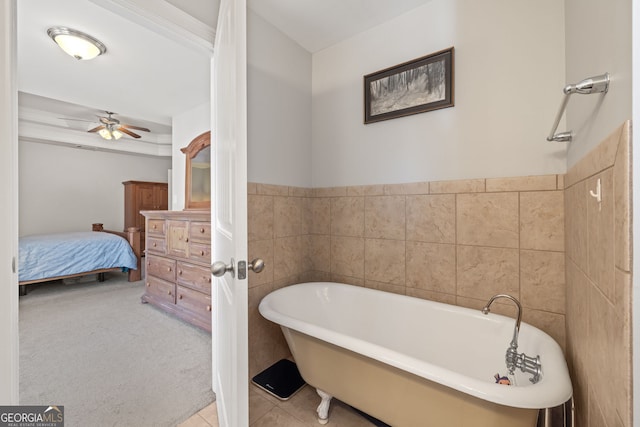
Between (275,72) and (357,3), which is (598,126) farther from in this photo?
(275,72)

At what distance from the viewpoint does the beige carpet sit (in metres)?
1.52

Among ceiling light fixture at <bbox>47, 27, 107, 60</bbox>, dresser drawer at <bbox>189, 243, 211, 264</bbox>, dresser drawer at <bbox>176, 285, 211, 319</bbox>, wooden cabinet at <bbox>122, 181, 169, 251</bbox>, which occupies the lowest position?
dresser drawer at <bbox>176, 285, 211, 319</bbox>

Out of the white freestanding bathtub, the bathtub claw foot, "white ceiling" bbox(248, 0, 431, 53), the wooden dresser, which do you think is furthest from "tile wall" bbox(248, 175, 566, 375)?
"white ceiling" bbox(248, 0, 431, 53)

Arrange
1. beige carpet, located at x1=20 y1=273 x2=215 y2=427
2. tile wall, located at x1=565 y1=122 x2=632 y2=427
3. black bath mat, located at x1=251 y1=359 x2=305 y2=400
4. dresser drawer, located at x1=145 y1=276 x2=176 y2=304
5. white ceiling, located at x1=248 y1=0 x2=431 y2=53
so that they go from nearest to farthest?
tile wall, located at x1=565 y1=122 x2=632 y2=427 → beige carpet, located at x1=20 y1=273 x2=215 y2=427 → black bath mat, located at x1=251 y1=359 x2=305 y2=400 → white ceiling, located at x1=248 y1=0 x2=431 y2=53 → dresser drawer, located at x1=145 y1=276 x2=176 y2=304

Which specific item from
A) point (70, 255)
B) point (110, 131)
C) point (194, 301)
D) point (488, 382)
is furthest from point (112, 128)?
point (488, 382)

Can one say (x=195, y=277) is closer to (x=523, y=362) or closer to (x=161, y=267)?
(x=161, y=267)

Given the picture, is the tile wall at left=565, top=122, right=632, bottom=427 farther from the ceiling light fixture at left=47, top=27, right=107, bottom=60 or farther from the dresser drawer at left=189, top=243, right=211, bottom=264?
the ceiling light fixture at left=47, top=27, right=107, bottom=60

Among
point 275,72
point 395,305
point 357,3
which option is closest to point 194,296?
point 395,305

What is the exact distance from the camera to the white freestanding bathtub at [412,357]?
87cm

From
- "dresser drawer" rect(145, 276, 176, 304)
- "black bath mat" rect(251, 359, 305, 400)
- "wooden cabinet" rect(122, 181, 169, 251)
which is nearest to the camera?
"black bath mat" rect(251, 359, 305, 400)

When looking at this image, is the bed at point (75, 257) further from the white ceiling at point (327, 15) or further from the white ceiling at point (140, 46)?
the white ceiling at point (327, 15)

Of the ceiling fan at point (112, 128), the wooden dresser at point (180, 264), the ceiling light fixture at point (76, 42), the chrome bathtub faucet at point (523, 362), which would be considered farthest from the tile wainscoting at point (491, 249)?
the ceiling fan at point (112, 128)

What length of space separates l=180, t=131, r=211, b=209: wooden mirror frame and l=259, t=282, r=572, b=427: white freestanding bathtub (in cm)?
233

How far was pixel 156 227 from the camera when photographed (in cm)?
309
